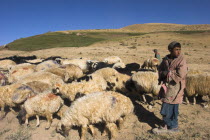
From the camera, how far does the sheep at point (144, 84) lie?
6.16m

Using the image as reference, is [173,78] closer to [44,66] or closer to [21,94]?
[21,94]

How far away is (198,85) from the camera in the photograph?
19.6 ft

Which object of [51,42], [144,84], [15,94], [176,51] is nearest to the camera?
[176,51]

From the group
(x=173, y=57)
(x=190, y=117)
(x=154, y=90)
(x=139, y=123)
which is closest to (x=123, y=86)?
(x=154, y=90)

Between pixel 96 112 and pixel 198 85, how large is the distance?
4.51 m

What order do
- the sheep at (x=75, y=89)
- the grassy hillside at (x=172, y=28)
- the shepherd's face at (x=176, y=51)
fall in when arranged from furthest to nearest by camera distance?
1. the grassy hillside at (x=172, y=28)
2. the sheep at (x=75, y=89)
3. the shepherd's face at (x=176, y=51)

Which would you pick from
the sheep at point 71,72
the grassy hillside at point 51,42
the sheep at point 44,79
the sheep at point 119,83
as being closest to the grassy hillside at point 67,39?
the grassy hillside at point 51,42

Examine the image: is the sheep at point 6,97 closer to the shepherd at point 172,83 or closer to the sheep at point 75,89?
the sheep at point 75,89

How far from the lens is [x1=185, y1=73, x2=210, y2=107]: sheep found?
5.85 metres

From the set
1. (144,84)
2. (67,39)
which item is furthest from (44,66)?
(67,39)

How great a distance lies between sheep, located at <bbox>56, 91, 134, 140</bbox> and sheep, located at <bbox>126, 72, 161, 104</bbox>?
200 centimetres

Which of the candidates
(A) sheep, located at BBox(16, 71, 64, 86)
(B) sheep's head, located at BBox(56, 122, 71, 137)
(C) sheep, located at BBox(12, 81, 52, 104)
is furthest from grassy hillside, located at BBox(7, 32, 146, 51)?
(B) sheep's head, located at BBox(56, 122, 71, 137)

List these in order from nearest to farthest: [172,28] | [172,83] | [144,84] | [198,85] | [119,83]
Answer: [172,83] < [198,85] < [144,84] < [119,83] < [172,28]

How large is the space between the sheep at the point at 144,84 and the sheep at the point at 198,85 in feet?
4.42
